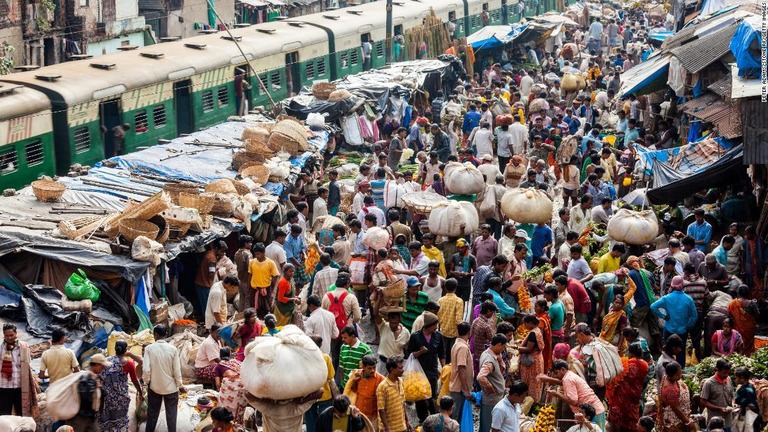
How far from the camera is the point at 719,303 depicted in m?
12.5

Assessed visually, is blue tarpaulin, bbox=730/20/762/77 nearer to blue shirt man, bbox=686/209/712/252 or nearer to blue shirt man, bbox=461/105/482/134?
blue shirt man, bbox=686/209/712/252

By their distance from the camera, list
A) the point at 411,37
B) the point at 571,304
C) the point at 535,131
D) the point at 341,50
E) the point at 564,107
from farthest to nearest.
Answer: the point at 411,37, the point at 341,50, the point at 564,107, the point at 535,131, the point at 571,304

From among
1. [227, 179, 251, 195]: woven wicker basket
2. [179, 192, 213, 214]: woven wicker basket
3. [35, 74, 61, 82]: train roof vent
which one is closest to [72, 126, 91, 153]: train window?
[35, 74, 61, 82]: train roof vent

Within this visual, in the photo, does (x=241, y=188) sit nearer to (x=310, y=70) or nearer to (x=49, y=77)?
(x=49, y=77)

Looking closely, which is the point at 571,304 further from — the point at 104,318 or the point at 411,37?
the point at 411,37

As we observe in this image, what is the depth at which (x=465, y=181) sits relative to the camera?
1623 cm

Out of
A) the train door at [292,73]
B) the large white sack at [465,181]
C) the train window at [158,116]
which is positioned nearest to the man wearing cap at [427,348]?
the large white sack at [465,181]

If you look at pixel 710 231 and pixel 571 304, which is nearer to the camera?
pixel 571 304

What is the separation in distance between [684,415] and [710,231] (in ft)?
16.1

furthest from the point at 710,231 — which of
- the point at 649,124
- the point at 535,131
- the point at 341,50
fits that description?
the point at 341,50

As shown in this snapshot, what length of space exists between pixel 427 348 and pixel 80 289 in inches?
143

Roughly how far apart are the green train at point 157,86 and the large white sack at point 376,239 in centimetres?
568

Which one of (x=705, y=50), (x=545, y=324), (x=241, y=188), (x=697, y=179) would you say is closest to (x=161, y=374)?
(x=545, y=324)

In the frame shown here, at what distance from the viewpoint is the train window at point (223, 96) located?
23734mm
